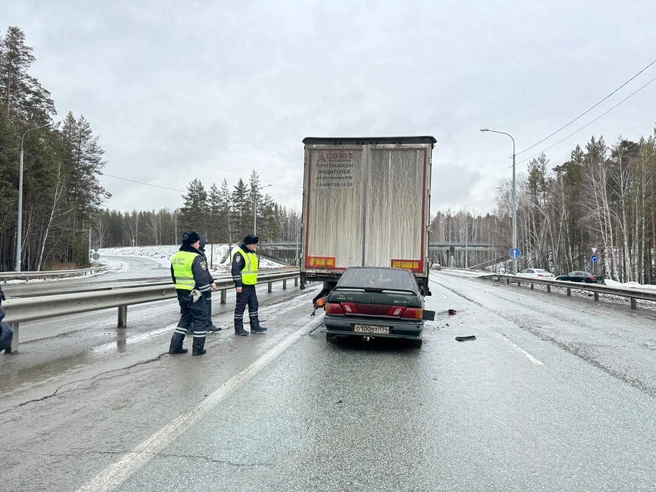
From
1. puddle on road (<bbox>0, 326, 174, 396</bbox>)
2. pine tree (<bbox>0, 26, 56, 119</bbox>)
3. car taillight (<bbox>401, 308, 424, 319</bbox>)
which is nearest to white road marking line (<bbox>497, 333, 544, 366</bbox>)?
car taillight (<bbox>401, 308, 424, 319</bbox>)

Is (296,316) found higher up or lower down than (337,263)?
lower down

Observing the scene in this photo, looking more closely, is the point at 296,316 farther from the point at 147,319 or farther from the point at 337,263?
the point at 147,319

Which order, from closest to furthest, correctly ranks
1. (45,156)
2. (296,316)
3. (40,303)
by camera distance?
(40,303) < (296,316) < (45,156)

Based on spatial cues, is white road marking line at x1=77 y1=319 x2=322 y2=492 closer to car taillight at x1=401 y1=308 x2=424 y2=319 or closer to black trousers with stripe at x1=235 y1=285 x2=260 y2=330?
car taillight at x1=401 y1=308 x2=424 y2=319

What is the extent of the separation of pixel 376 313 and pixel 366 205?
12.6 feet

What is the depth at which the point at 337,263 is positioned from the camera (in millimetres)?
10570

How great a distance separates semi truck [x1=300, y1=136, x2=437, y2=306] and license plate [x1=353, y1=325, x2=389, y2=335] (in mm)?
3225

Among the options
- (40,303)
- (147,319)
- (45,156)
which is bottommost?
(147,319)

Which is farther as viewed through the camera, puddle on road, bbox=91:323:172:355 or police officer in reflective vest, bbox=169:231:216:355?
puddle on road, bbox=91:323:172:355

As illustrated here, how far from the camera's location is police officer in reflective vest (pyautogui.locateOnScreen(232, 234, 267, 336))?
8.52m

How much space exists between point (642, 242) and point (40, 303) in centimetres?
4723

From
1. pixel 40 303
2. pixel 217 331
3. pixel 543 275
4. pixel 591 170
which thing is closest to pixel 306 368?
pixel 217 331

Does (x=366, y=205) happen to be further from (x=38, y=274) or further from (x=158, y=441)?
(x=38, y=274)

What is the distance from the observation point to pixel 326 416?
4184mm
